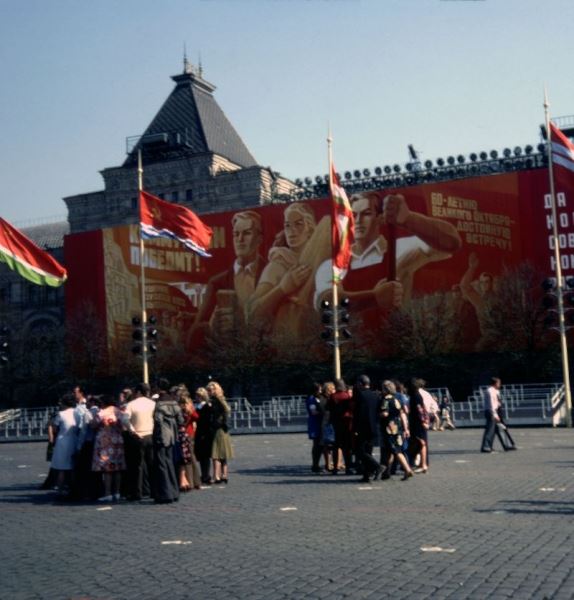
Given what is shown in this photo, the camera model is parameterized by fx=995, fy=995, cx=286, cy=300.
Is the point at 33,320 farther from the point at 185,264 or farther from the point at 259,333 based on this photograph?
the point at 259,333

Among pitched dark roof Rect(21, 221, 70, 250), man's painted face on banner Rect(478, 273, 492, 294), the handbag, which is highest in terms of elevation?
→ pitched dark roof Rect(21, 221, 70, 250)

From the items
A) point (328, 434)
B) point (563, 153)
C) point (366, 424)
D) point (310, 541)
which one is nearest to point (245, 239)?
point (563, 153)

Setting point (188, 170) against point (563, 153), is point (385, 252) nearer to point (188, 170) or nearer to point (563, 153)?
point (188, 170)

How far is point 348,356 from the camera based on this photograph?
210ft

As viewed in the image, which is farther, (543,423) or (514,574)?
(543,423)

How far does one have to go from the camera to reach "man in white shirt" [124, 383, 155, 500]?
16.2m

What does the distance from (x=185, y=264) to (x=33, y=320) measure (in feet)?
59.7

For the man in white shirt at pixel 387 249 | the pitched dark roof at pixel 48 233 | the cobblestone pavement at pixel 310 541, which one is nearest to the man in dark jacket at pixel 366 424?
the cobblestone pavement at pixel 310 541

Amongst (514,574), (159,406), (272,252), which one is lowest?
(514,574)

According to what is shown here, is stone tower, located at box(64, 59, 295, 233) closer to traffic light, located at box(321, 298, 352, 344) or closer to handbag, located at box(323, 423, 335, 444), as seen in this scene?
traffic light, located at box(321, 298, 352, 344)

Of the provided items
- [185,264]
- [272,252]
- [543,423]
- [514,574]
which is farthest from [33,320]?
[514,574]

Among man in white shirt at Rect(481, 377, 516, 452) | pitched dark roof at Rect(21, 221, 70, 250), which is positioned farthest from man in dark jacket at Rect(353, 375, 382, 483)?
pitched dark roof at Rect(21, 221, 70, 250)

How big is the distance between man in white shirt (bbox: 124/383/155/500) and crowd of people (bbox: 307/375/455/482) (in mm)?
3823

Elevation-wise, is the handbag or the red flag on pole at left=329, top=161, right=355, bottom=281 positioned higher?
the red flag on pole at left=329, top=161, right=355, bottom=281
